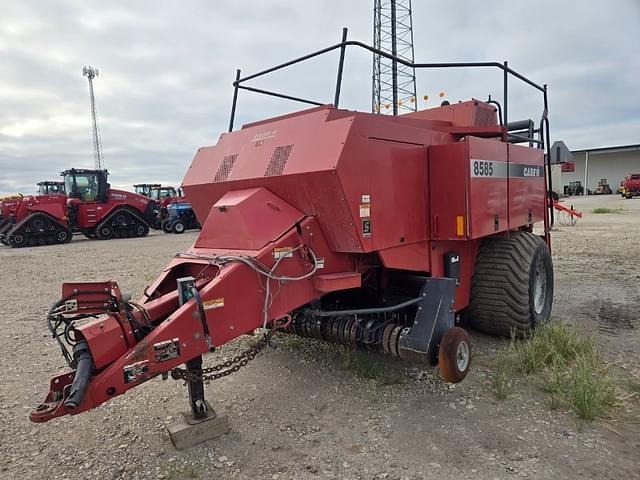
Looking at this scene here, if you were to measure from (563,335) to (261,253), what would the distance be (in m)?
2.79

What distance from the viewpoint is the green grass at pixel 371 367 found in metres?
3.85

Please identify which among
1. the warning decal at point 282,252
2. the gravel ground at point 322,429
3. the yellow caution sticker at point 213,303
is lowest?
the gravel ground at point 322,429

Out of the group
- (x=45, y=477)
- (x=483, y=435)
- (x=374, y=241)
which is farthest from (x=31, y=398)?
(x=483, y=435)

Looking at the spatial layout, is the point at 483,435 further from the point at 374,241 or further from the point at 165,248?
the point at 165,248

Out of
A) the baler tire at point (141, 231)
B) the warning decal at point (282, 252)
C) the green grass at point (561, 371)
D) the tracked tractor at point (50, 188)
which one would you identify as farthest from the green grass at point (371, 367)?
the tracked tractor at point (50, 188)

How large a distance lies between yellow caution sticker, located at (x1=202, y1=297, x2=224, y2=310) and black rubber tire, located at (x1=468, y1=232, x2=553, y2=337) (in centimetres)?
269

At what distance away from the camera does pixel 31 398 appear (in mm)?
3838

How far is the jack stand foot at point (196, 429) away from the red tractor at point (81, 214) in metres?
17.2

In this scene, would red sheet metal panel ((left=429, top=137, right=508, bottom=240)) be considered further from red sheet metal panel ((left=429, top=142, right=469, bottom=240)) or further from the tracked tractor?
the tracked tractor

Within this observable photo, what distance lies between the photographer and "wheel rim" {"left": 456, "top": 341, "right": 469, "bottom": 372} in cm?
333

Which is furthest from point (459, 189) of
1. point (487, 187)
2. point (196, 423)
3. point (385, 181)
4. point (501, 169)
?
point (196, 423)

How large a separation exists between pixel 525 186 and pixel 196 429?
387 cm

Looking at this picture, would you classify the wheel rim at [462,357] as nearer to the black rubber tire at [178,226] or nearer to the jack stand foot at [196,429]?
the jack stand foot at [196,429]

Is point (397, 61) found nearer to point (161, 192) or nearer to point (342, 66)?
point (342, 66)
